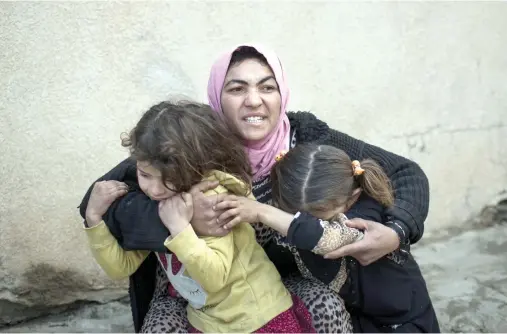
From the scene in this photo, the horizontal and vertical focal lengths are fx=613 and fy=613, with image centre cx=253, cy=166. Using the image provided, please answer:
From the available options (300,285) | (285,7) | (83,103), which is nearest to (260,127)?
(300,285)

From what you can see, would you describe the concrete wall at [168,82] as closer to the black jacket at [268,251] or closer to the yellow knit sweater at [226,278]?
the black jacket at [268,251]

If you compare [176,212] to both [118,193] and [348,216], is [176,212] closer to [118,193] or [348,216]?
[118,193]

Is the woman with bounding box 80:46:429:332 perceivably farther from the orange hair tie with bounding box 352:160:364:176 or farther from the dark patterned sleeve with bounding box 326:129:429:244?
the orange hair tie with bounding box 352:160:364:176

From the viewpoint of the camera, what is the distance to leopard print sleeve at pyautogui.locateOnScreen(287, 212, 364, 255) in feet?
6.24

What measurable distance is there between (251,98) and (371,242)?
658mm

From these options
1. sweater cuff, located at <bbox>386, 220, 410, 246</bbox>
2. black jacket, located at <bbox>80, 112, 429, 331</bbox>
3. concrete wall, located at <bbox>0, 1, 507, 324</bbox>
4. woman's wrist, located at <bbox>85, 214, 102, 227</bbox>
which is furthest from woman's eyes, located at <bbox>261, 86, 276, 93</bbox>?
concrete wall, located at <bbox>0, 1, 507, 324</bbox>

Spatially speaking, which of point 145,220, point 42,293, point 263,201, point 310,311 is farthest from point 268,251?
point 42,293

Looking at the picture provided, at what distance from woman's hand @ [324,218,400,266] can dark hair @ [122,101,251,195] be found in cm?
45

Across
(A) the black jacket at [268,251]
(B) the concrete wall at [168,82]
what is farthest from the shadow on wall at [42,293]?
(A) the black jacket at [268,251]

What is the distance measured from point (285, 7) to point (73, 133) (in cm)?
130

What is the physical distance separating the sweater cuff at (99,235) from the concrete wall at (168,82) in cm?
100

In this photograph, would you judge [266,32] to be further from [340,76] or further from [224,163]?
[224,163]

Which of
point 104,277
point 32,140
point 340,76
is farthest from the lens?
point 340,76

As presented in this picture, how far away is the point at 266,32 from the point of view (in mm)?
3277
